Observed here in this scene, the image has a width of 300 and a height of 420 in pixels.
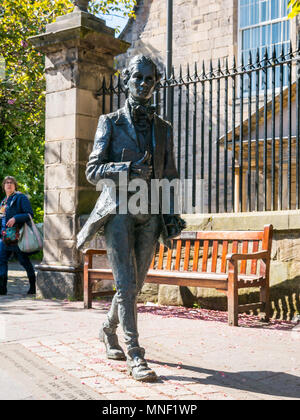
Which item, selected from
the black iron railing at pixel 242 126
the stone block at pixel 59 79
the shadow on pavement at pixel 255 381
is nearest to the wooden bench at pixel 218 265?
the black iron railing at pixel 242 126

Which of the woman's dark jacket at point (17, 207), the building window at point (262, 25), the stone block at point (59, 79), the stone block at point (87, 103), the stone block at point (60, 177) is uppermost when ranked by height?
the building window at point (262, 25)

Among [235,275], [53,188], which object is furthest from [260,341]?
[53,188]

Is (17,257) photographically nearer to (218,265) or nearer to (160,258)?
(160,258)

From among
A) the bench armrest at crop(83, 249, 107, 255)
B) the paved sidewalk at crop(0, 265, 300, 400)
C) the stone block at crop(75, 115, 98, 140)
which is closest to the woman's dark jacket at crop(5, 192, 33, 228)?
the stone block at crop(75, 115, 98, 140)

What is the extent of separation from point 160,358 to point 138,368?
75 cm

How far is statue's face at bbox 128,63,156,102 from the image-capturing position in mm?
4059

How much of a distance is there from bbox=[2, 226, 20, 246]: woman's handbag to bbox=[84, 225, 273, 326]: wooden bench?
5.96ft

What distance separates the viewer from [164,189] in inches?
167

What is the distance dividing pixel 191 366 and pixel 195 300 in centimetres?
304

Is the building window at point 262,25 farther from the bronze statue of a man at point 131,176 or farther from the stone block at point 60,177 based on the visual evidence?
the bronze statue of a man at point 131,176

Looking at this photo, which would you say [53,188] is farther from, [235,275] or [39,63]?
[39,63]

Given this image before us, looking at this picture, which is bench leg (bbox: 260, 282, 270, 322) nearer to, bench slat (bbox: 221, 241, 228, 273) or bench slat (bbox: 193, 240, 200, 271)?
bench slat (bbox: 221, 241, 228, 273)

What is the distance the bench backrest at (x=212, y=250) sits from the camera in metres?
6.50

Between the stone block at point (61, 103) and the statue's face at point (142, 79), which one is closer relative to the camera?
the statue's face at point (142, 79)
